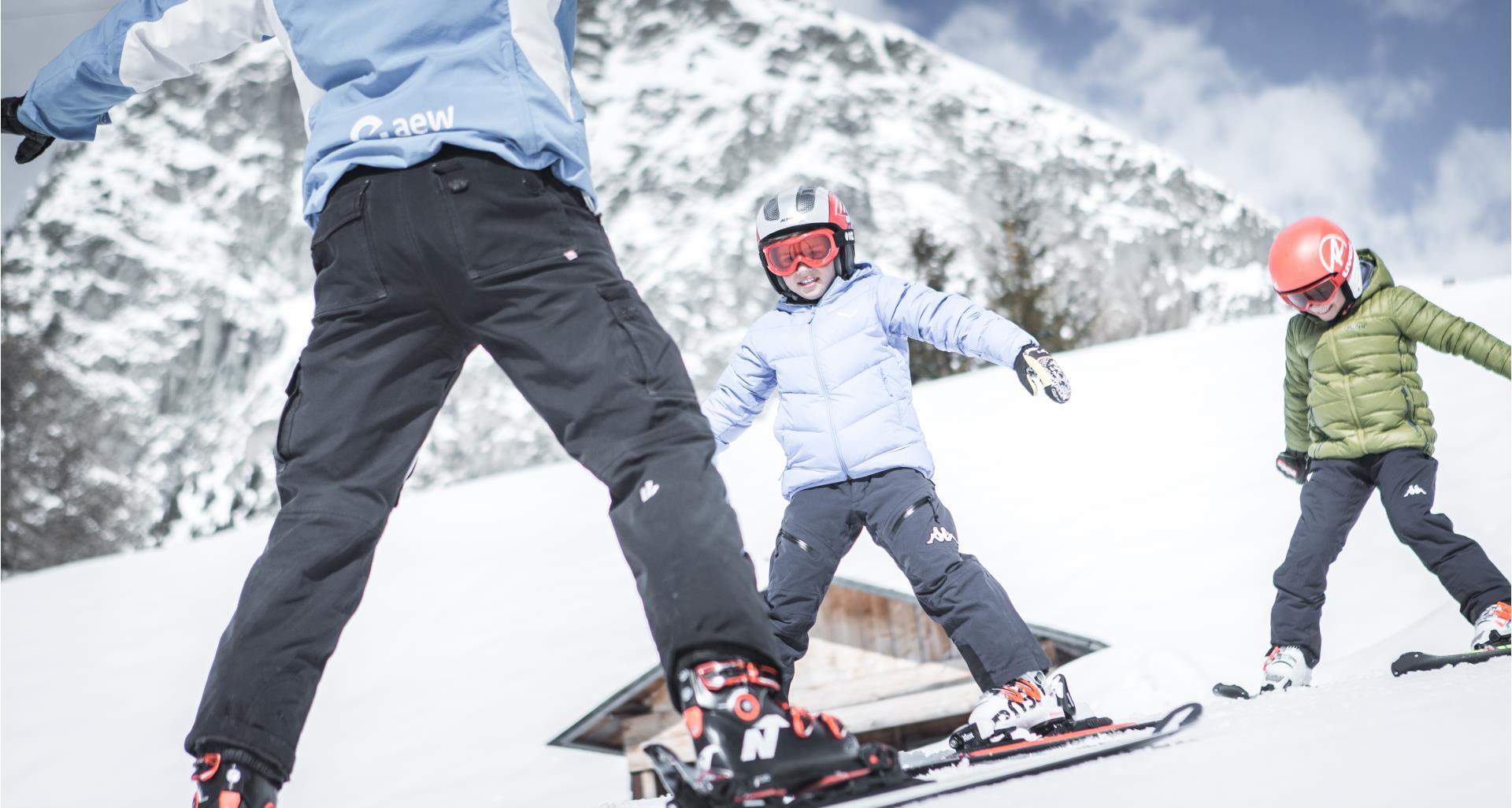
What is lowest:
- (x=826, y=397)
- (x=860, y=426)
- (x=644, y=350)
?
(x=644, y=350)

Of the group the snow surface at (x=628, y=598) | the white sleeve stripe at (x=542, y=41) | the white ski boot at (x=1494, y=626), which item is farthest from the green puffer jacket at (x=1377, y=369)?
the white sleeve stripe at (x=542, y=41)

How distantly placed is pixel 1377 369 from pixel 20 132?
13.1 feet

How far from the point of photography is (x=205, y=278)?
177000mm

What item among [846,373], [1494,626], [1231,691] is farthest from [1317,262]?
[846,373]

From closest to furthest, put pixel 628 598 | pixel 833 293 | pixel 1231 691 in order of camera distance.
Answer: pixel 833 293 < pixel 1231 691 < pixel 628 598

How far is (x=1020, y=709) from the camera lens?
2.71 m

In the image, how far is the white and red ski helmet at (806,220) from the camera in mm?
3510

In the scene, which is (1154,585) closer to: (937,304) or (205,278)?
(937,304)

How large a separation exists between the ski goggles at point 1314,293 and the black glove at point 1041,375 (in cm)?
159

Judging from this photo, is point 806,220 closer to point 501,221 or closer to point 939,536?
point 939,536

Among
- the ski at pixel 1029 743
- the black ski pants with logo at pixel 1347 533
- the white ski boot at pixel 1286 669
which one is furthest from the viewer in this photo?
the white ski boot at pixel 1286 669

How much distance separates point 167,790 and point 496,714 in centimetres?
222

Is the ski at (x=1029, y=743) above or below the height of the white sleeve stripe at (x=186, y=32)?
below

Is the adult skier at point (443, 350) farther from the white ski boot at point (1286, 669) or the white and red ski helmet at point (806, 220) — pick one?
the white ski boot at point (1286, 669)
